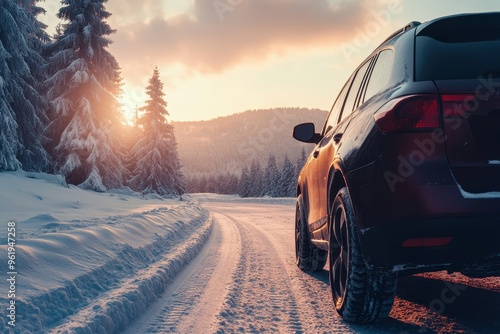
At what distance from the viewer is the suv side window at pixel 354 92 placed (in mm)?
3715

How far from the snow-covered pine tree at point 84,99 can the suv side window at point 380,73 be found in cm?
1733

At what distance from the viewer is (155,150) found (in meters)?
35.3

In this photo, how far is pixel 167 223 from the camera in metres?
7.98

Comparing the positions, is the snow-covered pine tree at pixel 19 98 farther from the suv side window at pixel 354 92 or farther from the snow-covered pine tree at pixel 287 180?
the snow-covered pine tree at pixel 287 180

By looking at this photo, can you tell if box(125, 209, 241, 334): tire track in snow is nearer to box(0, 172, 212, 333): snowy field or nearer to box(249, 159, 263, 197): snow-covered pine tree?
box(0, 172, 212, 333): snowy field

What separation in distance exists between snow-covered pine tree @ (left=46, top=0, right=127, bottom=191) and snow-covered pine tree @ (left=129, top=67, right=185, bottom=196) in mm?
12800

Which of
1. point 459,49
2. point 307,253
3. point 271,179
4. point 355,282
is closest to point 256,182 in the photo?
point 271,179

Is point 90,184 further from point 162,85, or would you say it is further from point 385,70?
point 162,85

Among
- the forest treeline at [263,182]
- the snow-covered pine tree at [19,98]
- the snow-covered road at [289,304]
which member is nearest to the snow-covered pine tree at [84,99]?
the snow-covered pine tree at [19,98]

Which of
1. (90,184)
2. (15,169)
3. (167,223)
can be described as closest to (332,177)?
(167,223)

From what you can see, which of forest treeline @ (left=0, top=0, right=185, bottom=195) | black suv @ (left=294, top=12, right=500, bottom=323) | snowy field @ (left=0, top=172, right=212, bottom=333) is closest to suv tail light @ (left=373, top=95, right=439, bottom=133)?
black suv @ (left=294, top=12, right=500, bottom=323)

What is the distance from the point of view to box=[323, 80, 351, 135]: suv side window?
437 centimetres

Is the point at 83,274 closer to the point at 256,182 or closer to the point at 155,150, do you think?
the point at 155,150

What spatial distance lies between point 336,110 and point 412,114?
2.36 m
